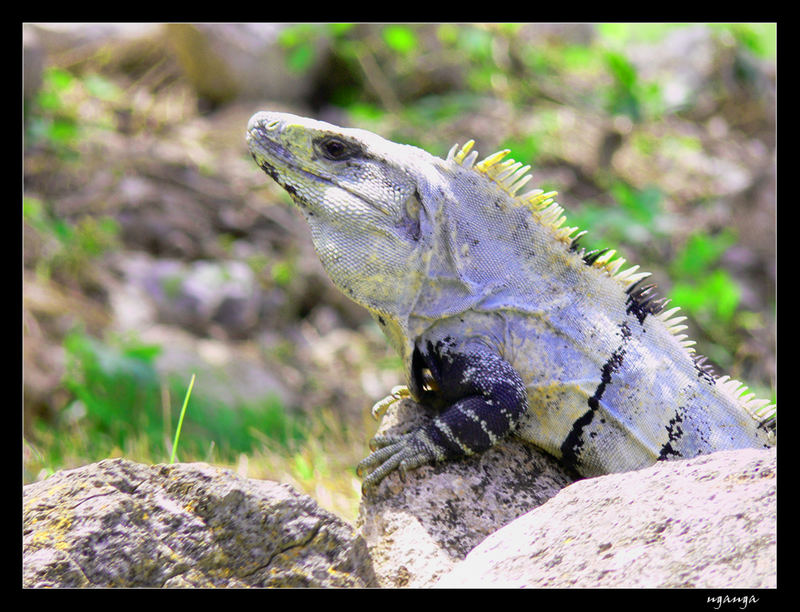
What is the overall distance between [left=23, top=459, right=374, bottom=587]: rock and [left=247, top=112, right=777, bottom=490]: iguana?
0.68 meters

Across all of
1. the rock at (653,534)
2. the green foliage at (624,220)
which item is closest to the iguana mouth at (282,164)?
the rock at (653,534)

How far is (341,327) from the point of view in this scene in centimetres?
1021

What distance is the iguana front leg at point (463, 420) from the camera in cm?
355

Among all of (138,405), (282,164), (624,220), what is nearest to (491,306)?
(282,164)

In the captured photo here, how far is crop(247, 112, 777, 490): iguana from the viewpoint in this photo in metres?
3.79

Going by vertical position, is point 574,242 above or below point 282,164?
below

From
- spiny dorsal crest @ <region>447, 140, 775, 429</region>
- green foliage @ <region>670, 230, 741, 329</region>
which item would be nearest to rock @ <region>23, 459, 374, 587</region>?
spiny dorsal crest @ <region>447, 140, 775, 429</region>

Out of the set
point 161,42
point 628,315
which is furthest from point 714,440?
point 161,42

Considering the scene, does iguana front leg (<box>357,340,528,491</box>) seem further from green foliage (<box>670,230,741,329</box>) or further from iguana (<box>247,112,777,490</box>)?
green foliage (<box>670,230,741,329</box>)

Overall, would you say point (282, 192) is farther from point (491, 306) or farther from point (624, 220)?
point (491, 306)

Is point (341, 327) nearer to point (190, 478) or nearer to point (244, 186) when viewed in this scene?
point (244, 186)

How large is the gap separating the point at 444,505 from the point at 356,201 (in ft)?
4.49

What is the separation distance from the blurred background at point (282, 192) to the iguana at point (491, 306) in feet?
8.12

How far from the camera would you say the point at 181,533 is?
9.62 ft
